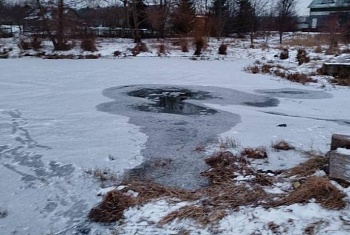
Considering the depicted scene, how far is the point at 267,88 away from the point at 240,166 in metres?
5.86

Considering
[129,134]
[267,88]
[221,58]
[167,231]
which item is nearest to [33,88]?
[129,134]

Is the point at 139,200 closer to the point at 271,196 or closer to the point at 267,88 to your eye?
the point at 271,196

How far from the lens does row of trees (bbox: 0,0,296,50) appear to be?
2120 centimetres

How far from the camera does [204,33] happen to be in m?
20.4

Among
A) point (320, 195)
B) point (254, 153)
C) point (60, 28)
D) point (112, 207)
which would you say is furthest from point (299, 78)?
point (60, 28)

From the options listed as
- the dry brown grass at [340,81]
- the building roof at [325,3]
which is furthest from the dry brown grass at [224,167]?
the building roof at [325,3]

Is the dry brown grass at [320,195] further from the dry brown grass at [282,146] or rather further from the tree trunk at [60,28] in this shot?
the tree trunk at [60,28]

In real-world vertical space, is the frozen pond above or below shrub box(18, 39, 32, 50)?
below

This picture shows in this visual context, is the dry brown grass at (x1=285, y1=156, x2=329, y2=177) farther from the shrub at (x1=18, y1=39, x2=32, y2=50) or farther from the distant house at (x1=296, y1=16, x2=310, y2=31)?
the distant house at (x1=296, y1=16, x2=310, y2=31)

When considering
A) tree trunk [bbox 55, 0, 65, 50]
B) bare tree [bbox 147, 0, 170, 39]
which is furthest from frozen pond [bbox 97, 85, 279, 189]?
bare tree [bbox 147, 0, 170, 39]

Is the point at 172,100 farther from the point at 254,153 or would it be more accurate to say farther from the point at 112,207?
Result: the point at 112,207

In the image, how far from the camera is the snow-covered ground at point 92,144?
9.46ft

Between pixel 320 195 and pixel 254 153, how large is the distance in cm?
123

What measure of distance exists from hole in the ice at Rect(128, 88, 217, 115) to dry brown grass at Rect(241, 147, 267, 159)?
2291 millimetres
